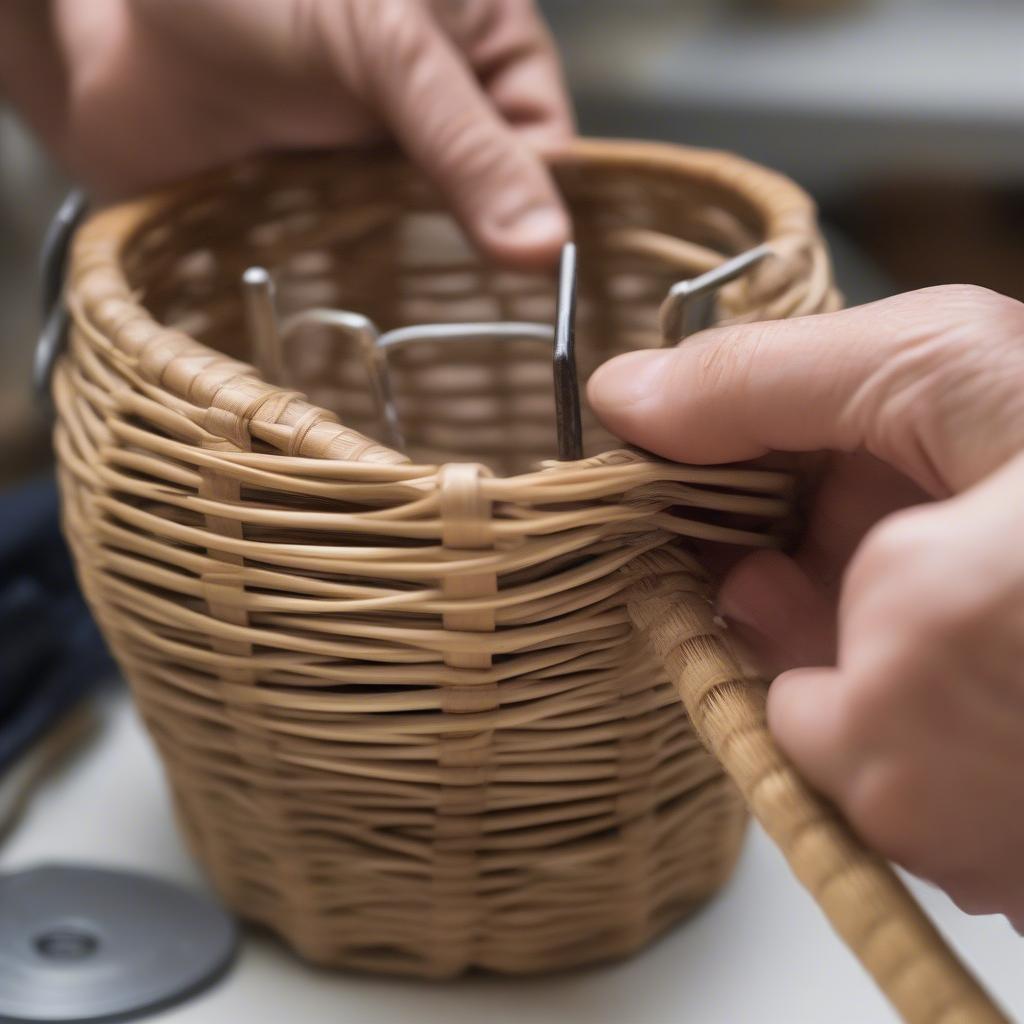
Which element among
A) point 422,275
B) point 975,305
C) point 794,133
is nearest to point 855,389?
point 975,305

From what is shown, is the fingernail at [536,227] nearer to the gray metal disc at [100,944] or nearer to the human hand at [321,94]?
the human hand at [321,94]

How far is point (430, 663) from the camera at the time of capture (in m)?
0.30

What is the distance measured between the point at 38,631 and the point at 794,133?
2.13 ft

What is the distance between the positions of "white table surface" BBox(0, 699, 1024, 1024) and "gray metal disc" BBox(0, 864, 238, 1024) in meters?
0.01

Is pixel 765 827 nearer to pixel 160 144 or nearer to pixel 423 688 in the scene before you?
pixel 423 688

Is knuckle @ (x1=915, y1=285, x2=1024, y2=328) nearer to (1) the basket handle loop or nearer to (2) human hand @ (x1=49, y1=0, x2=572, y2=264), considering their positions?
(1) the basket handle loop

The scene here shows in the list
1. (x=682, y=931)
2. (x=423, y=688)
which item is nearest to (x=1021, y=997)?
(x=682, y=931)

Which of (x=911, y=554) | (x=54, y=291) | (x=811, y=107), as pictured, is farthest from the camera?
(x=811, y=107)

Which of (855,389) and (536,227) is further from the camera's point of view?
(536,227)

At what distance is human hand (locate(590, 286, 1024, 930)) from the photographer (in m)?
0.22

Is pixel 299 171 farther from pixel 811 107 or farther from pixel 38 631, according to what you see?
pixel 811 107

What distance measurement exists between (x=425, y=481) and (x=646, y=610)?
60 millimetres

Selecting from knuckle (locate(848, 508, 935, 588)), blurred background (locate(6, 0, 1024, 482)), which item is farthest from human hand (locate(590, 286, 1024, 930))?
blurred background (locate(6, 0, 1024, 482))

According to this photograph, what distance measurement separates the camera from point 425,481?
0.28m
